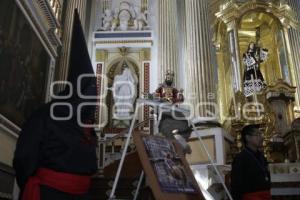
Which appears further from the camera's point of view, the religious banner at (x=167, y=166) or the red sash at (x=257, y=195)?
the red sash at (x=257, y=195)

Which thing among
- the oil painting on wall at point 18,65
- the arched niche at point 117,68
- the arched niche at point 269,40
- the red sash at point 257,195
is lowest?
the red sash at point 257,195

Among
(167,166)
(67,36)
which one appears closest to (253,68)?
(67,36)

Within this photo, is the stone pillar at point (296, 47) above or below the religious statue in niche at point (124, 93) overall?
above

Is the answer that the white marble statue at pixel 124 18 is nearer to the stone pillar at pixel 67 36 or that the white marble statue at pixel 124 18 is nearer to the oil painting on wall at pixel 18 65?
the stone pillar at pixel 67 36

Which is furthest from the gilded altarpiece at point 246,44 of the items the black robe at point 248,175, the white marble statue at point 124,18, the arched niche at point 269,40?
the black robe at point 248,175

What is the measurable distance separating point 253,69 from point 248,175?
9.80 meters

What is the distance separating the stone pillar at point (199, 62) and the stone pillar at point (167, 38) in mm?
982

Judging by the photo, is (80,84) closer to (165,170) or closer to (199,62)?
(165,170)

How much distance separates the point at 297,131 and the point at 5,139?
5.64m

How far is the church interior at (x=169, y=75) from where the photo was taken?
584 cm

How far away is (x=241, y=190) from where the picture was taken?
3141 mm

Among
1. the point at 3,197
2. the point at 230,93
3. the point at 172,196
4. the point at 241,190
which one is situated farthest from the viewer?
the point at 230,93

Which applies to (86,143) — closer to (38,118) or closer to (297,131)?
(38,118)

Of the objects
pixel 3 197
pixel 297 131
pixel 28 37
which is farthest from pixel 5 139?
pixel 297 131
